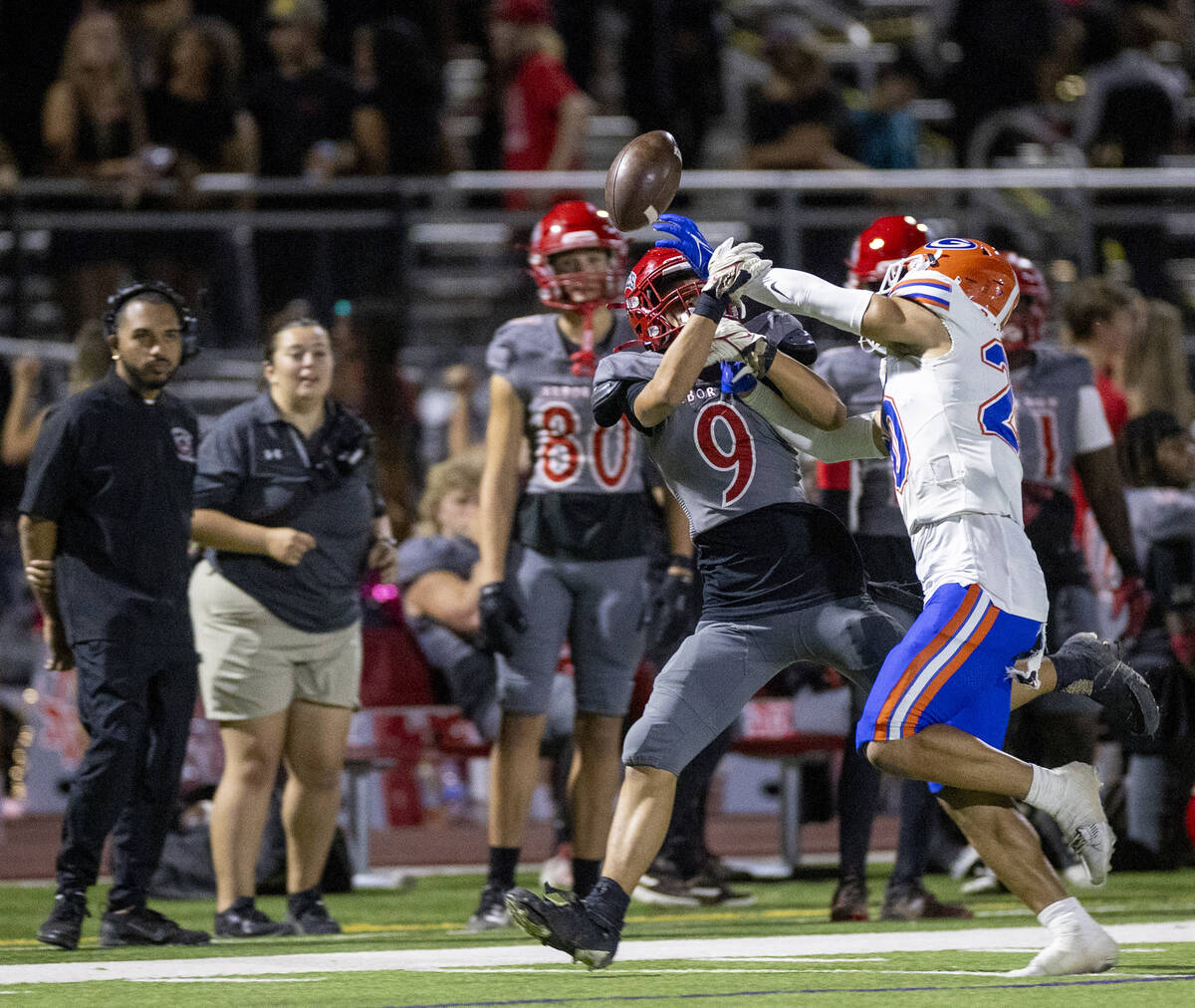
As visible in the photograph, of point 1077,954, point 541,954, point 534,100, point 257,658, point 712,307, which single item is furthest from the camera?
point 534,100

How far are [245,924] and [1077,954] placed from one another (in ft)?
9.06

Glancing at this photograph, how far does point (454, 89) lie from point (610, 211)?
923 centimetres

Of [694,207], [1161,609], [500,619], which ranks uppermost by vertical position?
[694,207]

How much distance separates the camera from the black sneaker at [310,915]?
6422mm

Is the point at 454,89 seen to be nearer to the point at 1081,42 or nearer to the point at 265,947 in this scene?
the point at 1081,42

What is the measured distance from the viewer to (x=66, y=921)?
5805mm

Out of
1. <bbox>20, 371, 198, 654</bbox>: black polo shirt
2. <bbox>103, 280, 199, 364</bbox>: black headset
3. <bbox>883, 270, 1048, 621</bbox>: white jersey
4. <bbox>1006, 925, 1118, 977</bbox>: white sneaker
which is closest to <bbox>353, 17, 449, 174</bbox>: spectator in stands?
<bbox>103, 280, 199, 364</bbox>: black headset

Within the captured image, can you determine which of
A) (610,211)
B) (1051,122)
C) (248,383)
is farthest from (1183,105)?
(610,211)

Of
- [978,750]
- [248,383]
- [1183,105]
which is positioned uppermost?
[1183,105]

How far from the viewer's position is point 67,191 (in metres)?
10.3

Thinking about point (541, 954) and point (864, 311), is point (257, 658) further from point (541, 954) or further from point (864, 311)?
point (864, 311)

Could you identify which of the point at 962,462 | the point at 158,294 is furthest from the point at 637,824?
the point at 158,294

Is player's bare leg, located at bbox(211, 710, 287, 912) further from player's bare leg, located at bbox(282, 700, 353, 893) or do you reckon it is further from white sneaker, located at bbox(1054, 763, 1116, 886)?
white sneaker, located at bbox(1054, 763, 1116, 886)

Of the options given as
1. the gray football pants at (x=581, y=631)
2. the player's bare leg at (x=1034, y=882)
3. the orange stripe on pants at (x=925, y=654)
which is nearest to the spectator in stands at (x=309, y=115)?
the gray football pants at (x=581, y=631)
